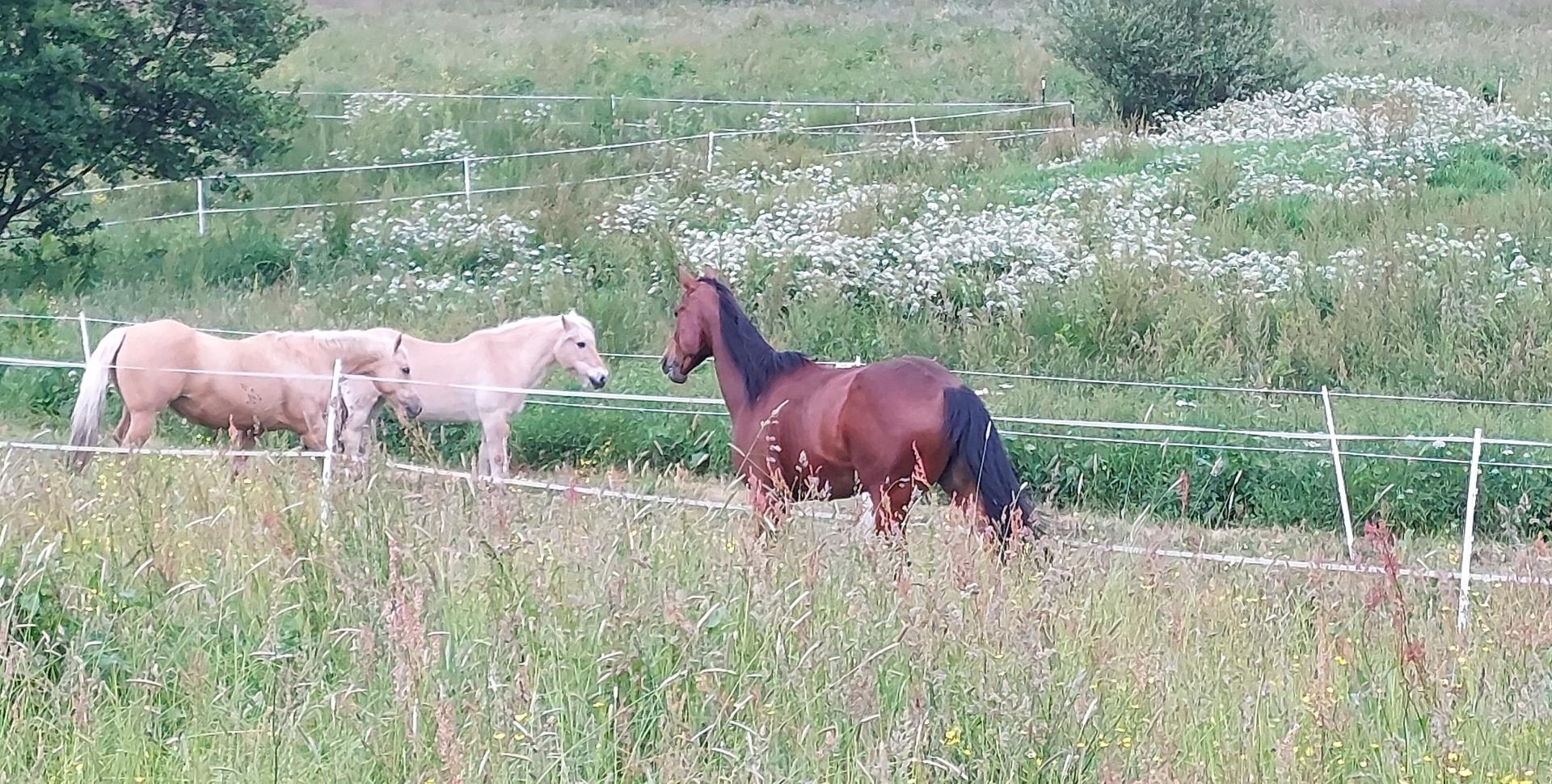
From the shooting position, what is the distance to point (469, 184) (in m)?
19.1

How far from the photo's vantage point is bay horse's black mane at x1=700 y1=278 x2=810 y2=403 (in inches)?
309

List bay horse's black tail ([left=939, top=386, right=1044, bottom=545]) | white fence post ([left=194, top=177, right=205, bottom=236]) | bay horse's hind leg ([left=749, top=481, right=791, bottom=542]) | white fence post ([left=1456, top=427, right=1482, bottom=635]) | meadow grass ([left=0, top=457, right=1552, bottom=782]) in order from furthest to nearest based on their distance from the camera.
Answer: white fence post ([left=194, top=177, right=205, bottom=236]), bay horse's black tail ([left=939, top=386, right=1044, bottom=545]), white fence post ([left=1456, top=427, right=1482, bottom=635]), bay horse's hind leg ([left=749, top=481, right=791, bottom=542]), meadow grass ([left=0, top=457, right=1552, bottom=782])

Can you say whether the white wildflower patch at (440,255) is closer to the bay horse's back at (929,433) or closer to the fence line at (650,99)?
the bay horse's back at (929,433)

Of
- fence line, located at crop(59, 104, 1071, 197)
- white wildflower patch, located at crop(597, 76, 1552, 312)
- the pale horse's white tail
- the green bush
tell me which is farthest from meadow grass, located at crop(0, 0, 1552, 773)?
the green bush

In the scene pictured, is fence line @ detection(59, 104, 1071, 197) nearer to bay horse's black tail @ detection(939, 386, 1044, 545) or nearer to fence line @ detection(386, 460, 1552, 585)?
bay horse's black tail @ detection(939, 386, 1044, 545)

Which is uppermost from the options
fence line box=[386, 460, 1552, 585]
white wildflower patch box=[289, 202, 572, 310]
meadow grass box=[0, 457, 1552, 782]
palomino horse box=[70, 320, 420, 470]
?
meadow grass box=[0, 457, 1552, 782]

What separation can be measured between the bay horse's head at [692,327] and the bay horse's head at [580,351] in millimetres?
1684

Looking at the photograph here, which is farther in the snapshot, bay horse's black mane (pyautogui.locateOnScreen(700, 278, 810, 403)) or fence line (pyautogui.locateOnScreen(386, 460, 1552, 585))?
bay horse's black mane (pyautogui.locateOnScreen(700, 278, 810, 403))

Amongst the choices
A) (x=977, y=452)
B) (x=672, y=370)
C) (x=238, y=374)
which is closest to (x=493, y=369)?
(x=238, y=374)

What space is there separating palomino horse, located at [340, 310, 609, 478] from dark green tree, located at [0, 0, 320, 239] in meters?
5.89

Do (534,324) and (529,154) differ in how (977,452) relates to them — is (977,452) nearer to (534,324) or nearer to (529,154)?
(534,324)

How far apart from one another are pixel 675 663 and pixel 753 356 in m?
4.38

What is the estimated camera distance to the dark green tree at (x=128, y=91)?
45.4 ft

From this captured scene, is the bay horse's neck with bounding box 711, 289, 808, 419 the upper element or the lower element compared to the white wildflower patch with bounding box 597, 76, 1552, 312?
upper
